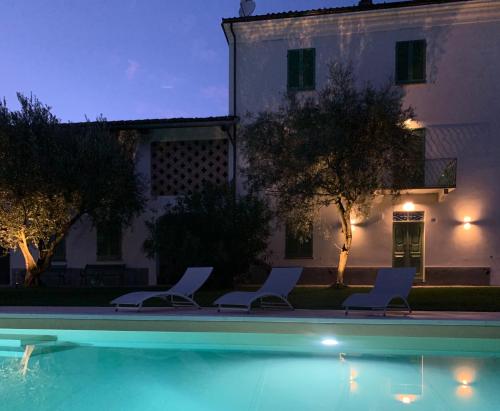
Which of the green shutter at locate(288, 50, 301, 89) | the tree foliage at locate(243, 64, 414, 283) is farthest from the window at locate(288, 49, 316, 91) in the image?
the tree foliage at locate(243, 64, 414, 283)

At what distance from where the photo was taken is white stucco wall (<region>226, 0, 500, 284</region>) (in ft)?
40.9

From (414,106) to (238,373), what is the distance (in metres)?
10.6

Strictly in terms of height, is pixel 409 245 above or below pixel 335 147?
below

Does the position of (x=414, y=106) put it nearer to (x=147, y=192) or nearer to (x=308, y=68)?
(x=308, y=68)

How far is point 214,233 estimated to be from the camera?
36.2ft

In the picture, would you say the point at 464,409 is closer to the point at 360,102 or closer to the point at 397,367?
the point at 397,367

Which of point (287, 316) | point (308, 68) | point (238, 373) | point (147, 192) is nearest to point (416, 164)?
point (308, 68)

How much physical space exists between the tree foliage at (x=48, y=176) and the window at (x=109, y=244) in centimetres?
184

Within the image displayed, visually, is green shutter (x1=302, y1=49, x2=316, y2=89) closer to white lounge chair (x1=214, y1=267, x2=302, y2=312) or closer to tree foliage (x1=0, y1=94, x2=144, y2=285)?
tree foliage (x1=0, y1=94, x2=144, y2=285)

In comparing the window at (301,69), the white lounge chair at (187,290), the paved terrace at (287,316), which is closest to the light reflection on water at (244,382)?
the paved terrace at (287,316)

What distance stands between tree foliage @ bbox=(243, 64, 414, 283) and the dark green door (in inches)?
108

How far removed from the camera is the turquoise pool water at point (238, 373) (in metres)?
A: 3.82

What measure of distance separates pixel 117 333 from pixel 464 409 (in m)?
4.42

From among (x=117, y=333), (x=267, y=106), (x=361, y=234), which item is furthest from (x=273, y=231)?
(x=117, y=333)
